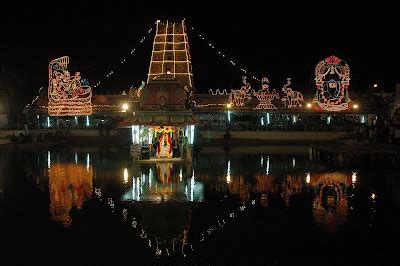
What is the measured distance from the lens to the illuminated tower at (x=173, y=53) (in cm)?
5028

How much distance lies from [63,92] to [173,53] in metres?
10.2

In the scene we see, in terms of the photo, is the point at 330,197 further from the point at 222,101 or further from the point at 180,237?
the point at 222,101

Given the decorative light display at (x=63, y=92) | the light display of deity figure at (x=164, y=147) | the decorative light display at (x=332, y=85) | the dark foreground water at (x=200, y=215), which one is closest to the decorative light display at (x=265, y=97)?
the decorative light display at (x=332, y=85)

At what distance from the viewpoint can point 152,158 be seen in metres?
26.2

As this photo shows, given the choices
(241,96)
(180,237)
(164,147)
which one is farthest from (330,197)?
(241,96)

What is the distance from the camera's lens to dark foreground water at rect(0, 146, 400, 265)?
32.9 ft

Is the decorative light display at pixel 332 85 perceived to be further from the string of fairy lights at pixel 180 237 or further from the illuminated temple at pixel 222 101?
the string of fairy lights at pixel 180 237

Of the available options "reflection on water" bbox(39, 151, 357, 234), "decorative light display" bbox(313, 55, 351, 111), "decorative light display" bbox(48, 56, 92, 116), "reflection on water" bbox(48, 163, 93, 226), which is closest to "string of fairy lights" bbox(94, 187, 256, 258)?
"reflection on water" bbox(39, 151, 357, 234)

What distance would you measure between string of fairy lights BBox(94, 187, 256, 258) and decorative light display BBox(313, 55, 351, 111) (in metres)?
29.7

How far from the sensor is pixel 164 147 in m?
26.1

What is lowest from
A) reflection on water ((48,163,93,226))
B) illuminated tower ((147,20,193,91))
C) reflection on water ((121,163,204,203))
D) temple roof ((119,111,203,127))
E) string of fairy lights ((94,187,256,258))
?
string of fairy lights ((94,187,256,258))

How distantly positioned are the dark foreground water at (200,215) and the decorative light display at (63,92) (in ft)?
78.1

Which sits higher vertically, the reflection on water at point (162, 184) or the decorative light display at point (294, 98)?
the decorative light display at point (294, 98)

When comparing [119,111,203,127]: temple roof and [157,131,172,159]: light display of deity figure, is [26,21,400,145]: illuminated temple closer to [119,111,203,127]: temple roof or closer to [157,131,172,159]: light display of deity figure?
[157,131,172,159]: light display of deity figure
